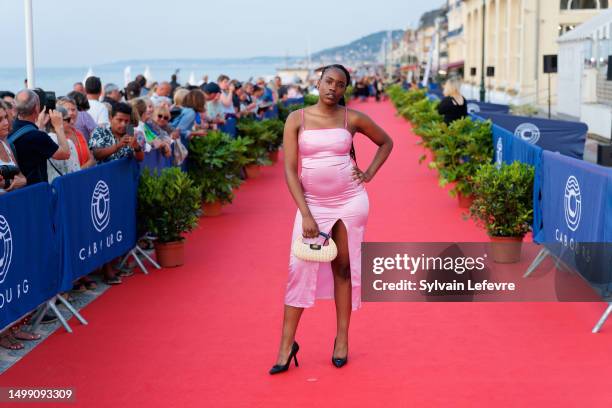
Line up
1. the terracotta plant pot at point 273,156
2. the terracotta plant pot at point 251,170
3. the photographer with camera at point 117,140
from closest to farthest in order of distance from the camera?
the photographer with camera at point 117,140
the terracotta plant pot at point 251,170
the terracotta plant pot at point 273,156

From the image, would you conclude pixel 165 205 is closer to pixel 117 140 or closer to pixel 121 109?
pixel 117 140

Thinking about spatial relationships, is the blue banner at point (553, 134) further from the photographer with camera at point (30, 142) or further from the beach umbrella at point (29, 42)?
the photographer with camera at point (30, 142)

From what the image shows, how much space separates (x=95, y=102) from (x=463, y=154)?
5794 millimetres

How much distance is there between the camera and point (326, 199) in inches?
254

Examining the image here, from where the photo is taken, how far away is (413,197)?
53.8 feet

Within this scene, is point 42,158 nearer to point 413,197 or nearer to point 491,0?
point 413,197

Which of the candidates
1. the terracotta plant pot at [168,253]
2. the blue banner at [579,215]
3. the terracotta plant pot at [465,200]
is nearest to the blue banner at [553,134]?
the terracotta plant pot at [465,200]

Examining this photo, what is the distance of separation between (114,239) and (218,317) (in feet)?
6.23

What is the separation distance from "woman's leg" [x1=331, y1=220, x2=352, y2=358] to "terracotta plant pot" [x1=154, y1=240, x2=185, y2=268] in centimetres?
422

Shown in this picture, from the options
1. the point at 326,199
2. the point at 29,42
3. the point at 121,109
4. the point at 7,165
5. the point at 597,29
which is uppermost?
the point at 597,29

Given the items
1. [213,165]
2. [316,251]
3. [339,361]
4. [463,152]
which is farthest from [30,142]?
[463,152]

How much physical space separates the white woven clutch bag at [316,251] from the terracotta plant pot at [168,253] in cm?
446

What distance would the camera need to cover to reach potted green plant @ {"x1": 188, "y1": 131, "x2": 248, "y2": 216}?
14.5 meters

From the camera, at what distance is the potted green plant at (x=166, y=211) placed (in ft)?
Answer: 34.5
